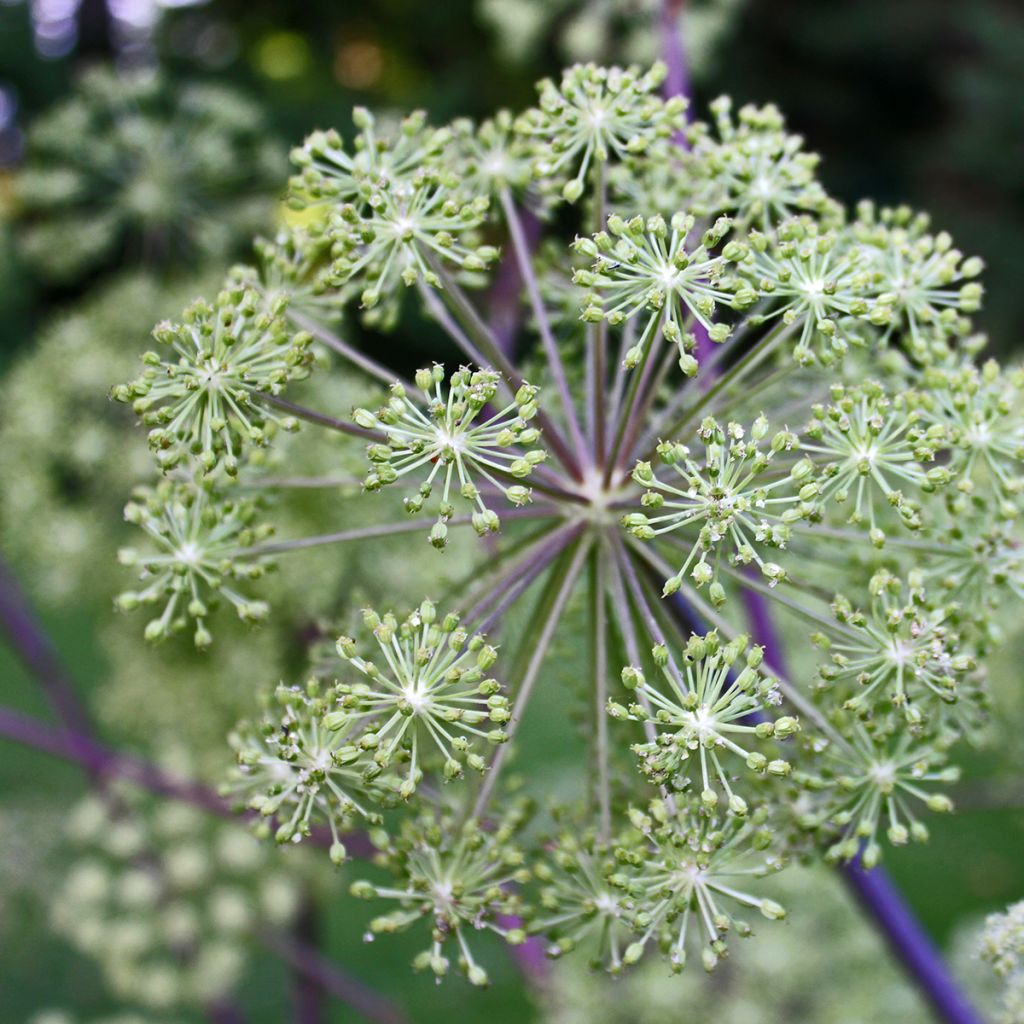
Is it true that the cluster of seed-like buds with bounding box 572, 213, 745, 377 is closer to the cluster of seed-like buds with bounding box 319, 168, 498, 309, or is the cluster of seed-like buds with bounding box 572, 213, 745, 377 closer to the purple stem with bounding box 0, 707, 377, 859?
the cluster of seed-like buds with bounding box 319, 168, 498, 309

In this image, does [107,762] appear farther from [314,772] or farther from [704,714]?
[704,714]

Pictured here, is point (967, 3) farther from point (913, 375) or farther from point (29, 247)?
point (913, 375)

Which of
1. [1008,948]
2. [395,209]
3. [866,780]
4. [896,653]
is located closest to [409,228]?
[395,209]

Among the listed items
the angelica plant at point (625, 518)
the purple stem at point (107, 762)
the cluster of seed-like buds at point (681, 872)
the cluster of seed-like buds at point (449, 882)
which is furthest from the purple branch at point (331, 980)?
the cluster of seed-like buds at point (681, 872)

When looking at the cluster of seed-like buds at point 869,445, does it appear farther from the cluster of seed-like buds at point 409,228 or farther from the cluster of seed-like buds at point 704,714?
the cluster of seed-like buds at point 409,228

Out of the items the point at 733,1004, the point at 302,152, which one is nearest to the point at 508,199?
the point at 302,152

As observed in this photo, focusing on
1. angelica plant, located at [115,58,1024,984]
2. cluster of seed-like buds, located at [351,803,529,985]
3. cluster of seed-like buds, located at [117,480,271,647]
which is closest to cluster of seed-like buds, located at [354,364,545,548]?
angelica plant, located at [115,58,1024,984]

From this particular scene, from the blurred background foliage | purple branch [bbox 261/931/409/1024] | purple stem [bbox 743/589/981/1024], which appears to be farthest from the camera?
the blurred background foliage
